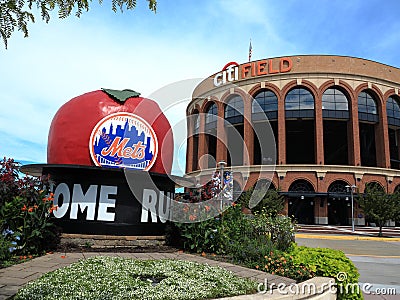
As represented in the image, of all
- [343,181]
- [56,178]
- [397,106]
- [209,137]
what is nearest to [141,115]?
[56,178]

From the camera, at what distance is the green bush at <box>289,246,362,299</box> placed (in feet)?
18.8

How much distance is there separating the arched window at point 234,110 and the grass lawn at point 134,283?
3536 cm

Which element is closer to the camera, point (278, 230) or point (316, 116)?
point (278, 230)

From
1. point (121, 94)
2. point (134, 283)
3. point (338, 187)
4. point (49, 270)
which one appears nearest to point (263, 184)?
point (338, 187)

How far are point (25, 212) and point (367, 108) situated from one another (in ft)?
128

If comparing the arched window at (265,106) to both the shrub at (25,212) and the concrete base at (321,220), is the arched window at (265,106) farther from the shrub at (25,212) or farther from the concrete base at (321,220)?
the shrub at (25,212)

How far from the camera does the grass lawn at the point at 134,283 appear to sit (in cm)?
443

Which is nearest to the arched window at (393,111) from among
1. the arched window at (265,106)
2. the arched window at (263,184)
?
the arched window at (265,106)

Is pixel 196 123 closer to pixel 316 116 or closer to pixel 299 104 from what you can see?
pixel 299 104

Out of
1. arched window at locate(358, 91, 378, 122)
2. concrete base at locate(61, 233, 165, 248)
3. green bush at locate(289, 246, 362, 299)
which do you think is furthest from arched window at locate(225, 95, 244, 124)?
green bush at locate(289, 246, 362, 299)

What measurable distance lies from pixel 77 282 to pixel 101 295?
689 mm

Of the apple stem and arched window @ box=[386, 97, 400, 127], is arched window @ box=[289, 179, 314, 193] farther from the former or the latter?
the apple stem

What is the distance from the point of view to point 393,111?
39406mm

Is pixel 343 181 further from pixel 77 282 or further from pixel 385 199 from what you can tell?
pixel 77 282
